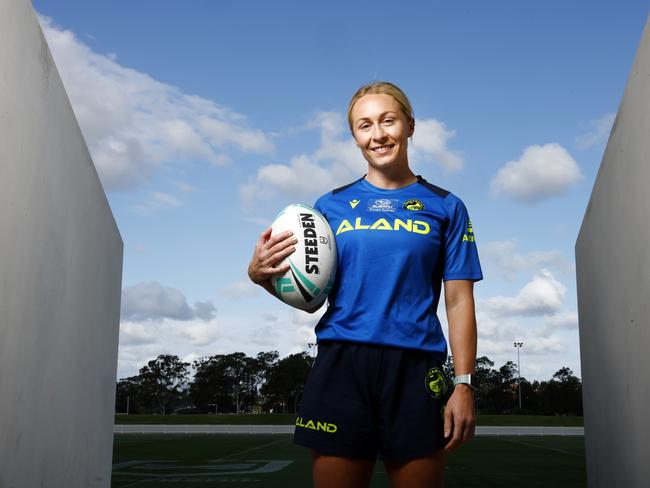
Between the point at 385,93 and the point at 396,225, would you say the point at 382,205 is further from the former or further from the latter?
the point at 385,93

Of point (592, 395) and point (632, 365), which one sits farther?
point (592, 395)

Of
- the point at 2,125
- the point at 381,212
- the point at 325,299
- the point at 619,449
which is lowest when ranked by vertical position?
the point at 619,449

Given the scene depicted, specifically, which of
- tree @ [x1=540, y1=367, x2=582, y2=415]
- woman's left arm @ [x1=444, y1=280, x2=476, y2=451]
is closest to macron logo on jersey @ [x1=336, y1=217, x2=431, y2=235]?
woman's left arm @ [x1=444, y1=280, x2=476, y2=451]

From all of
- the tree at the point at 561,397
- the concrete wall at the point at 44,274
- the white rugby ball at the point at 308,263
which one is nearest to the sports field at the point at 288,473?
the concrete wall at the point at 44,274

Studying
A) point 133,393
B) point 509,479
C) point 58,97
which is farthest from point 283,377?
point 58,97

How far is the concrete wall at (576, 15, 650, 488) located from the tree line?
9162 cm

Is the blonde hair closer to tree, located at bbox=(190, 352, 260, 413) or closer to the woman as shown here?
the woman

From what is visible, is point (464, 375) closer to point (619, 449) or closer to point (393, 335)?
point (393, 335)

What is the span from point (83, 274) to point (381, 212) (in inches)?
116

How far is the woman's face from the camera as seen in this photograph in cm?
273

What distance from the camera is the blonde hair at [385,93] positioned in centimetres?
275

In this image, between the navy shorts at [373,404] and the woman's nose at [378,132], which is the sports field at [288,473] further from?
the woman's nose at [378,132]

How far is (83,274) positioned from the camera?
4930mm

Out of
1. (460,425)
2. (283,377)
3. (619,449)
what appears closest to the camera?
(460,425)
